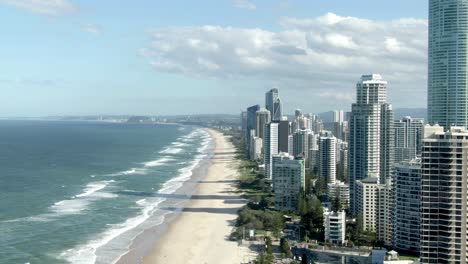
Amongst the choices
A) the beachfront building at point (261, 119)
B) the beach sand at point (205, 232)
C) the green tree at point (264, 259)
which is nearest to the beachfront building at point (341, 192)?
the beach sand at point (205, 232)

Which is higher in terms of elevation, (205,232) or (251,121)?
(251,121)

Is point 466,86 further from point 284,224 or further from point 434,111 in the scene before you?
point 284,224

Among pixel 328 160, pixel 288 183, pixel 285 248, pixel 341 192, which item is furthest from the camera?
pixel 328 160

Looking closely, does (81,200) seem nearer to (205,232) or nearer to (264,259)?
(205,232)

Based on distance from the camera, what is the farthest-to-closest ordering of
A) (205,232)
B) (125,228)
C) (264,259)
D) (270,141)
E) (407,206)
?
1. (270,141)
2. (205,232)
3. (125,228)
4. (407,206)
5. (264,259)

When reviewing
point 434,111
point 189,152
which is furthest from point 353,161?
point 189,152

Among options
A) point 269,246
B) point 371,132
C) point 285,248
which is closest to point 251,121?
point 371,132

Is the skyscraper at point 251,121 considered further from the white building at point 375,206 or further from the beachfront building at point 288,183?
the white building at point 375,206
